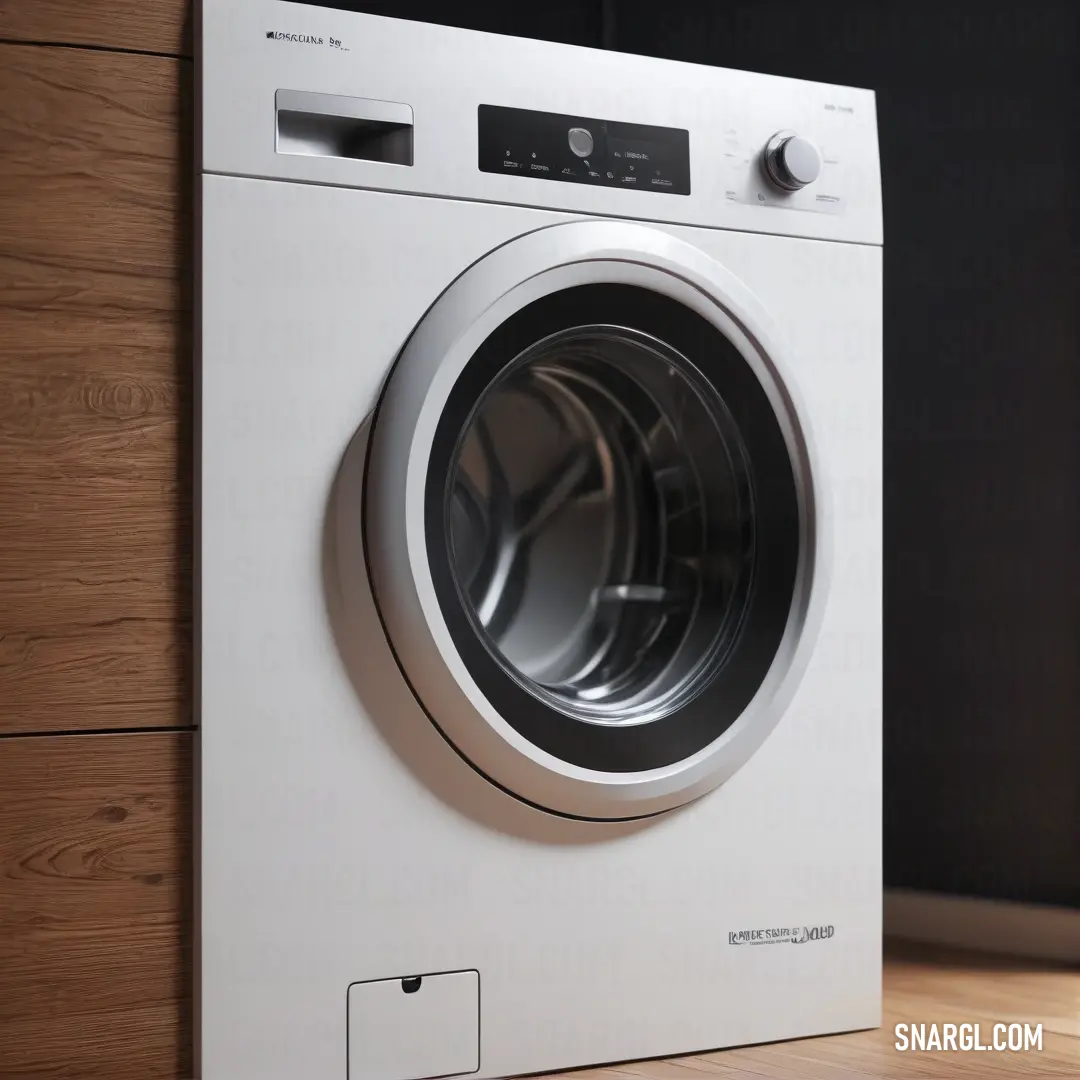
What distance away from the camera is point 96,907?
1094 mm

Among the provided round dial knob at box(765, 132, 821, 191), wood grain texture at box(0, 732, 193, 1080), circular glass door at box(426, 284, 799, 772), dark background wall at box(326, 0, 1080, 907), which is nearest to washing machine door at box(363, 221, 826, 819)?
circular glass door at box(426, 284, 799, 772)

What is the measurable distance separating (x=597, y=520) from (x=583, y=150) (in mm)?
361

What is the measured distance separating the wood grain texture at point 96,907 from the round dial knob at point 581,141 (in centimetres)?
63

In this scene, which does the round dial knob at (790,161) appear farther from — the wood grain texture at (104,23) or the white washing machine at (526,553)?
the wood grain texture at (104,23)

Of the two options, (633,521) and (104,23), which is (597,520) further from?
(104,23)

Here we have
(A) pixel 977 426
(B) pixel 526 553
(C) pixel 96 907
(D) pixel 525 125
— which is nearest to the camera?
(C) pixel 96 907

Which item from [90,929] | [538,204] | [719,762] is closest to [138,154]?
[538,204]

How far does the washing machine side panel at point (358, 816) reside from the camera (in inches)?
43.9

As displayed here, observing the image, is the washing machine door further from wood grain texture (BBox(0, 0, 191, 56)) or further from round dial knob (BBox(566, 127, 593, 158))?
wood grain texture (BBox(0, 0, 191, 56))

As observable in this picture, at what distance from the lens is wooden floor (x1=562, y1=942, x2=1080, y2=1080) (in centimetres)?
122

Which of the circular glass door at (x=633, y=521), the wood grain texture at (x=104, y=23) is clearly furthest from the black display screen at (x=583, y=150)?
the wood grain texture at (x=104, y=23)

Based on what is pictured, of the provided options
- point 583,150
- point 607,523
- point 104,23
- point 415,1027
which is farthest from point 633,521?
point 104,23

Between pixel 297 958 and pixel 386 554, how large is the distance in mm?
342

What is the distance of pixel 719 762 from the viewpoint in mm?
1253
